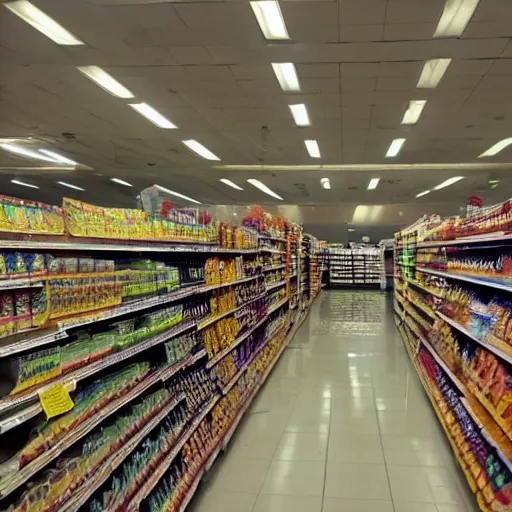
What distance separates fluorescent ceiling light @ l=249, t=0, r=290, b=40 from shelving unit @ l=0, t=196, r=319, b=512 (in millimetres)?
2155

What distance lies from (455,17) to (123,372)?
460 centimetres

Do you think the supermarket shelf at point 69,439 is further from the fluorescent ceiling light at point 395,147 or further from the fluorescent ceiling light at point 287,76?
the fluorescent ceiling light at point 395,147

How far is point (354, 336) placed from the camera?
9.67 m

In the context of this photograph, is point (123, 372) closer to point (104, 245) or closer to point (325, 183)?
point (104, 245)

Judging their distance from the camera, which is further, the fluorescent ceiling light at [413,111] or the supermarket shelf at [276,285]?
the fluorescent ceiling light at [413,111]

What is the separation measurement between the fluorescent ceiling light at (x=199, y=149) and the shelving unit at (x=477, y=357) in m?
5.94

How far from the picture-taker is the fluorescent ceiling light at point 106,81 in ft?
20.9

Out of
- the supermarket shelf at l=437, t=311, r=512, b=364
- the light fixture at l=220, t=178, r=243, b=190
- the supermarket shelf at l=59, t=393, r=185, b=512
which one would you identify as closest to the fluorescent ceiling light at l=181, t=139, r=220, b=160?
the light fixture at l=220, t=178, r=243, b=190

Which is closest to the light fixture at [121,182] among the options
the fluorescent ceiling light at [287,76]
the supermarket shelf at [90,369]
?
the fluorescent ceiling light at [287,76]

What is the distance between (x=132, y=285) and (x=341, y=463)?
2.29 meters

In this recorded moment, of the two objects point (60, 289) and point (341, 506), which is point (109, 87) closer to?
point (60, 289)

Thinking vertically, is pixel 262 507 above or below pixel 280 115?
below

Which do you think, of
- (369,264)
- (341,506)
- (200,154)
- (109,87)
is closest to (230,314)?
(341,506)

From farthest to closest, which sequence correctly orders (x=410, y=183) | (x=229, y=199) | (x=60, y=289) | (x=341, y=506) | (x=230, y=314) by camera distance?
(x=229, y=199) < (x=410, y=183) < (x=230, y=314) < (x=341, y=506) < (x=60, y=289)
